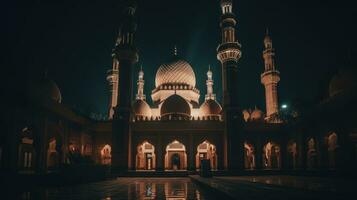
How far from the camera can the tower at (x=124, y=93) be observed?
24328 mm

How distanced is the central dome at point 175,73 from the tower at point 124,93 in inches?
334

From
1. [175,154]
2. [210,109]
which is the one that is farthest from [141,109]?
[210,109]

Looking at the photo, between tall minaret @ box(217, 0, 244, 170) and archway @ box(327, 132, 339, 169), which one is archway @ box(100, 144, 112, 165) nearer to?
tall minaret @ box(217, 0, 244, 170)

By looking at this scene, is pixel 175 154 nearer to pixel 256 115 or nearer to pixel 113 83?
pixel 113 83

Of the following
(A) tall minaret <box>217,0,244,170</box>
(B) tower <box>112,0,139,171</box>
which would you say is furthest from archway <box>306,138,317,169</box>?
(B) tower <box>112,0,139,171</box>

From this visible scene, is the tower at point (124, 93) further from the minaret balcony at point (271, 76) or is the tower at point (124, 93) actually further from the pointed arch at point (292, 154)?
the minaret balcony at point (271, 76)

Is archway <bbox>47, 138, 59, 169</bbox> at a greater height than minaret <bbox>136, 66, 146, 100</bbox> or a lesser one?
lesser

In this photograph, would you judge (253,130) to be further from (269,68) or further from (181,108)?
(269,68)

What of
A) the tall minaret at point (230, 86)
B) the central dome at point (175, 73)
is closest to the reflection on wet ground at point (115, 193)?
the tall minaret at point (230, 86)

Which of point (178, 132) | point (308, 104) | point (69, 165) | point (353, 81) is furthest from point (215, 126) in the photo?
point (308, 104)

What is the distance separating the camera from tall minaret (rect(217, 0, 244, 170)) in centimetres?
2497

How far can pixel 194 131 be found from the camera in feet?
85.1

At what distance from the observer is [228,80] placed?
27281mm

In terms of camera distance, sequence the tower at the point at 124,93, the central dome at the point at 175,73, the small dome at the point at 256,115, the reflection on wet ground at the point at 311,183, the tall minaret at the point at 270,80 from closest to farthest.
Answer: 1. the reflection on wet ground at the point at 311,183
2. the tower at the point at 124,93
3. the tall minaret at the point at 270,80
4. the central dome at the point at 175,73
5. the small dome at the point at 256,115
